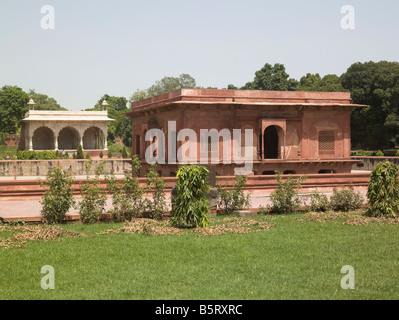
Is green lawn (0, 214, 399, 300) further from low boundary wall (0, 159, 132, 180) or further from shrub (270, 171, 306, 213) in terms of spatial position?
low boundary wall (0, 159, 132, 180)

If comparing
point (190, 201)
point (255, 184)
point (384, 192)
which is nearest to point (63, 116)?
point (255, 184)

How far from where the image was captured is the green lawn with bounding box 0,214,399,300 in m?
5.48

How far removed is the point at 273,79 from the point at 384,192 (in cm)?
5303

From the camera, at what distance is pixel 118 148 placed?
5431 centimetres

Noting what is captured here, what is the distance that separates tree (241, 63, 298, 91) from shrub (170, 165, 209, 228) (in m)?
53.4

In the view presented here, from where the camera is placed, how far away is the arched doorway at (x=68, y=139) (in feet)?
163

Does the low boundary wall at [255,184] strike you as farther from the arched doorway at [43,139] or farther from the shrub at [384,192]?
the arched doorway at [43,139]

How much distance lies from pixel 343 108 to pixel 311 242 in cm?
1580

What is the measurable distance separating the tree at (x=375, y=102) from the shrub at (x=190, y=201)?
1231 inches

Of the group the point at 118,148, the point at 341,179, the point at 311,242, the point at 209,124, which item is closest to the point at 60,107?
the point at 118,148

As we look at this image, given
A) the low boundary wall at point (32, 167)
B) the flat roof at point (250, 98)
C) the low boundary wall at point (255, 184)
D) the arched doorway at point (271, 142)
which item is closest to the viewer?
the low boundary wall at point (255, 184)

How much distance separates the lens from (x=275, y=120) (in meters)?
21.5

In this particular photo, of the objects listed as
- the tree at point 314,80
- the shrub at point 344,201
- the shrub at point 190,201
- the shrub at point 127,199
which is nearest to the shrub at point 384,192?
the shrub at point 344,201
